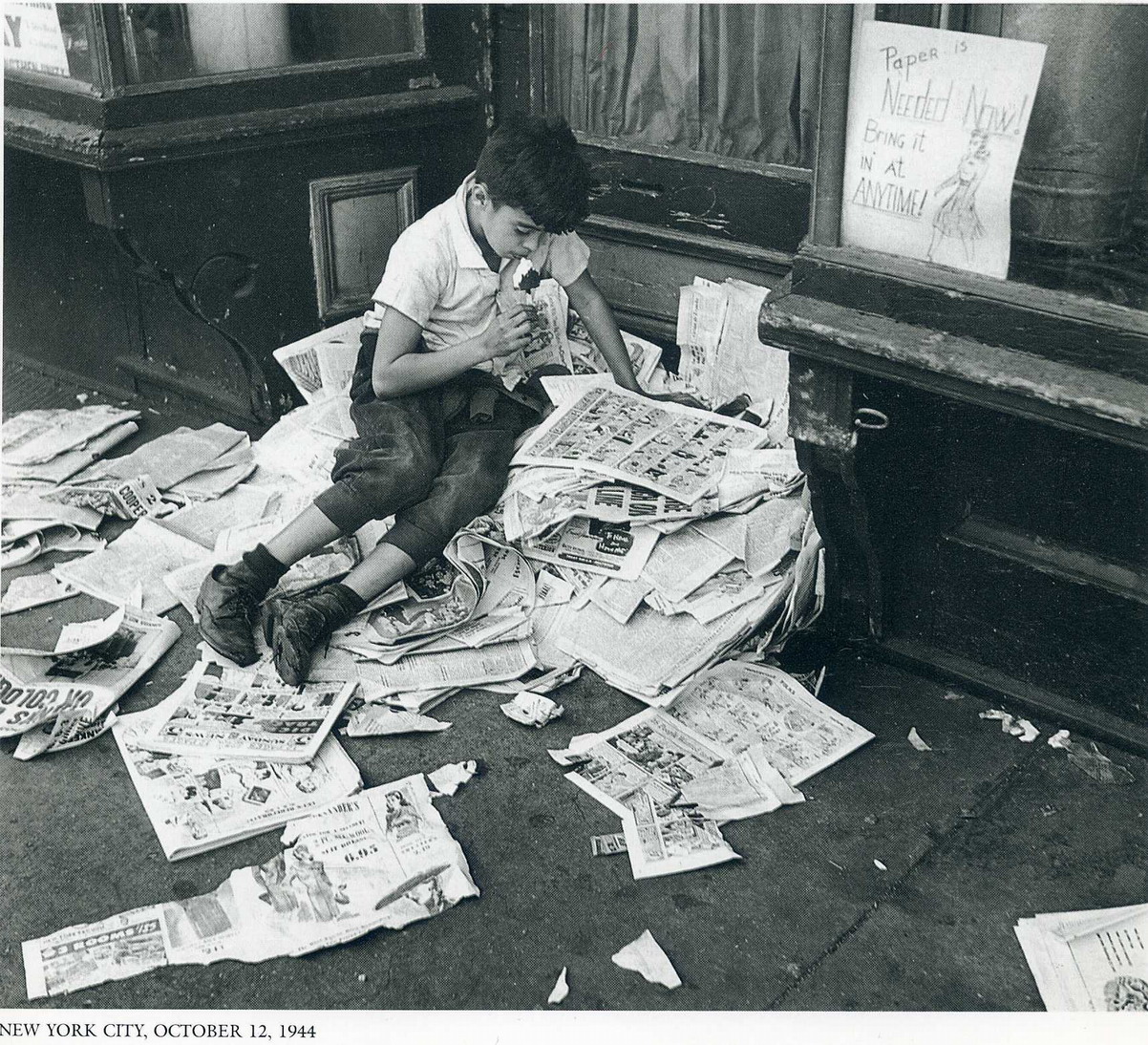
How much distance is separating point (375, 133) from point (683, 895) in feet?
8.58

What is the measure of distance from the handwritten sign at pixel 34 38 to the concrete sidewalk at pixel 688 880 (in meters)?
1.99

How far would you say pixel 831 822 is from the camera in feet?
8.50

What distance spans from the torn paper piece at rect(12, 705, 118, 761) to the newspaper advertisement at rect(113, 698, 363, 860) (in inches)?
3.8

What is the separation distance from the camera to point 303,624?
2.98 metres

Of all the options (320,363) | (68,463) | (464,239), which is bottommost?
(68,463)

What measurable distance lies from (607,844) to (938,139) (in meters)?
1.48

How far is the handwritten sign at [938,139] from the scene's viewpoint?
236 centimetres

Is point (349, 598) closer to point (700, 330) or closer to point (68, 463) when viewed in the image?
point (700, 330)

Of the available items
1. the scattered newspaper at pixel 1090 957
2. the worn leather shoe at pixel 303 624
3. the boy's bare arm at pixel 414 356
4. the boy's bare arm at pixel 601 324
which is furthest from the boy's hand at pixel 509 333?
the scattered newspaper at pixel 1090 957

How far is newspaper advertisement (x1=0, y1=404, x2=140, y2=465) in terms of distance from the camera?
4125 mm

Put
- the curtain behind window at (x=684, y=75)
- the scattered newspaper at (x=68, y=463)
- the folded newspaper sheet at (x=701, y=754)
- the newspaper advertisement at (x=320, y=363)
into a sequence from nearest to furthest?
the folded newspaper sheet at (x=701, y=754), the curtain behind window at (x=684, y=75), the newspaper advertisement at (x=320, y=363), the scattered newspaper at (x=68, y=463)

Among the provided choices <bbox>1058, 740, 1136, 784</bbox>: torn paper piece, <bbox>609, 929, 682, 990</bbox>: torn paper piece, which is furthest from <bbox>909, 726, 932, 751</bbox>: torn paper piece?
<bbox>609, 929, 682, 990</bbox>: torn paper piece

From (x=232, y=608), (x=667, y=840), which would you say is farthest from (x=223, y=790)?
(x=667, y=840)

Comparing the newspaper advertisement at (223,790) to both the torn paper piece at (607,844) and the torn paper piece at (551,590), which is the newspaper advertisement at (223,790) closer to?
the torn paper piece at (607,844)
